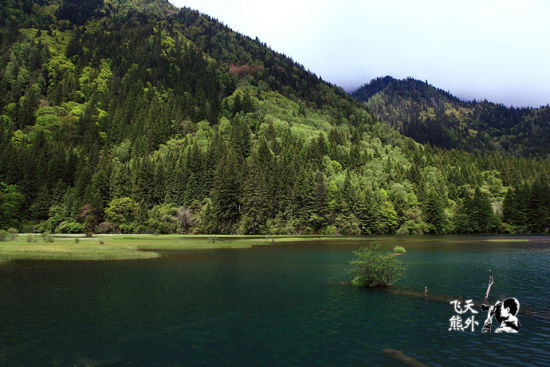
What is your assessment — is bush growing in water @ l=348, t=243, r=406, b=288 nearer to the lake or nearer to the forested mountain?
the lake

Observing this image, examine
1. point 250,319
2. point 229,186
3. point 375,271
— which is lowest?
point 250,319

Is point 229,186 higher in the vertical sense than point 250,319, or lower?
higher

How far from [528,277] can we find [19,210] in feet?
511

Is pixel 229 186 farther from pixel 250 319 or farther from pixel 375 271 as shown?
pixel 250 319

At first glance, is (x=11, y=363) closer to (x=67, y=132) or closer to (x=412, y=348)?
(x=412, y=348)

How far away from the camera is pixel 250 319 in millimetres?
24031

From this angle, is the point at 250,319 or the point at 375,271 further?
the point at 375,271

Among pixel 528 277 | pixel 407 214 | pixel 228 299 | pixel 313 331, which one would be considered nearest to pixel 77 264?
pixel 228 299

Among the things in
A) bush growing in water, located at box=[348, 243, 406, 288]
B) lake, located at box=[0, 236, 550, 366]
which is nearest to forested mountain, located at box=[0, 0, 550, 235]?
lake, located at box=[0, 236, 550, 366]

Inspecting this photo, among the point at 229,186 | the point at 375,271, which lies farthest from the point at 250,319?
the point at 229,186

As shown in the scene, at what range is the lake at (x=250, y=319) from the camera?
1742 centimetres

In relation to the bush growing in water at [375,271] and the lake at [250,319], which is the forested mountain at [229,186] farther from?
the bush growing in water at [375,271]

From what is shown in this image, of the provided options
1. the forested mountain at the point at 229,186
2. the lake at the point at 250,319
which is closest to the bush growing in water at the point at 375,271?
the lake at the point at 250,319

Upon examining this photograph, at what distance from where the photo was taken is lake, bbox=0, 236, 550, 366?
17.4 metres
